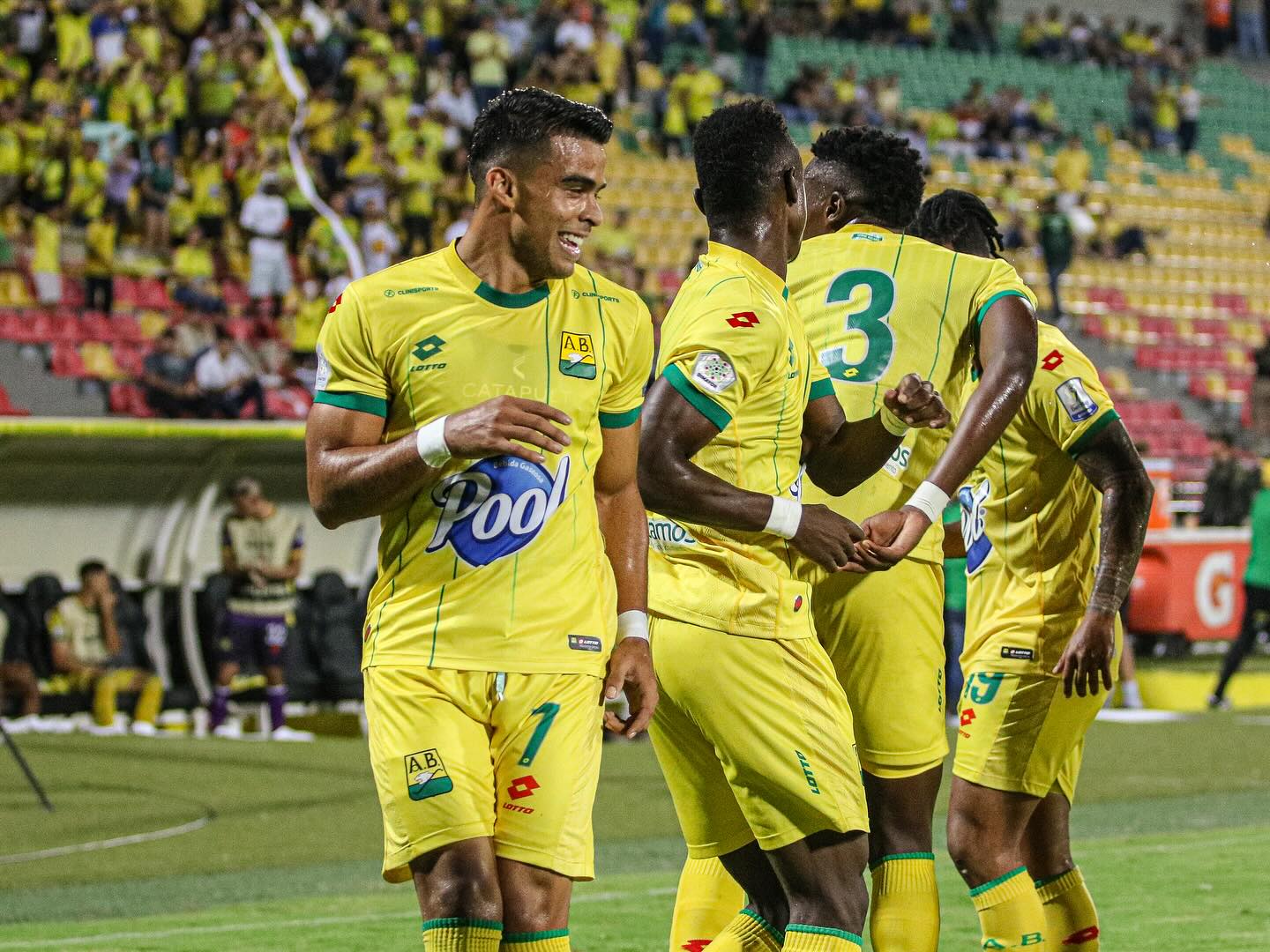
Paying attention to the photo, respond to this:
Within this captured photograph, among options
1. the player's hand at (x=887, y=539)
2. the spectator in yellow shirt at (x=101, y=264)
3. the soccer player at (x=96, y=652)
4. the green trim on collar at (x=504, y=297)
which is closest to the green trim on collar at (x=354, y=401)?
the green trim on collar at (x=504, y=297)

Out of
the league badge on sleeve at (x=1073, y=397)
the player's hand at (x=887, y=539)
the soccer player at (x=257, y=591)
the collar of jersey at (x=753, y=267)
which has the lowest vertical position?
the soccer player at (x=257, y=591)

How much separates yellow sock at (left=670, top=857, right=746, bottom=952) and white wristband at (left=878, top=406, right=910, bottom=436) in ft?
3.91

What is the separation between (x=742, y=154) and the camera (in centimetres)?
470

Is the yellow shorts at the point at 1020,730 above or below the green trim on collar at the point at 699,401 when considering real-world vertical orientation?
below

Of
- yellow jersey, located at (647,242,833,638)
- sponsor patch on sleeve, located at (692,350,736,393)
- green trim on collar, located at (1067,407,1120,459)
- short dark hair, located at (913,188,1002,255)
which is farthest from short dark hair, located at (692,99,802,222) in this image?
green trim on collar, located at (1067,407,1120,459)

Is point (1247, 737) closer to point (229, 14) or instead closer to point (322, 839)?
point (322, 839)

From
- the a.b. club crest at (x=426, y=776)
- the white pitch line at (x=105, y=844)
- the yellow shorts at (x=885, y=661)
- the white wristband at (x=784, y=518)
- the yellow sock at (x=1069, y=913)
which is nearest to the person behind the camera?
the a.b. club crest at (x=426, y=776)

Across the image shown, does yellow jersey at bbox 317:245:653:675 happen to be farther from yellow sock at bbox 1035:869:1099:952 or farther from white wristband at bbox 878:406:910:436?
yellow sock at bbox 1035:869:1099:952

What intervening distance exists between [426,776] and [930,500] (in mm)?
1613

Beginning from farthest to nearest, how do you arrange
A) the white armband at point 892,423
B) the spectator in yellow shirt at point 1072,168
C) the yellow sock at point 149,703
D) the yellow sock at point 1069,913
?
the spectator in yellow shirt at point 1072,168, the yellow sock at point 149,703, the yellow sock at point 1069,913, the white armband at point 892,423

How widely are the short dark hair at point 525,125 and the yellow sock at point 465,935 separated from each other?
1.59 m

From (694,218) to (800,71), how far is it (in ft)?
13.1

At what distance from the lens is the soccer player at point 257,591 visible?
45.1 ft

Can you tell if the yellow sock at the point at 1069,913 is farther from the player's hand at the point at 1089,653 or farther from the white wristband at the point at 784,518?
the white wristband at the point at 784,518
